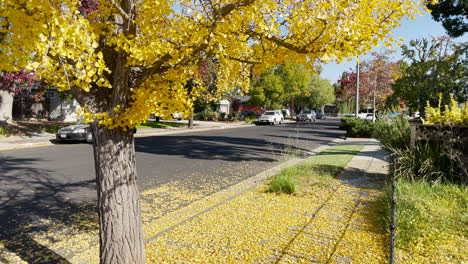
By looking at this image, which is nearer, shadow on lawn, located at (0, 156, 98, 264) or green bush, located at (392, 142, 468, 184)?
shadow on lawn, located at (0, 156, 98, 264)

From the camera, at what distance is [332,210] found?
19.0 ft

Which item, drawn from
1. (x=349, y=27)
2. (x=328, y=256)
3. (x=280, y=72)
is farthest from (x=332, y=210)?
(x=280, y=72)

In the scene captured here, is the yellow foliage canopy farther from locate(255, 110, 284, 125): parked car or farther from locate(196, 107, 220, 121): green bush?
locate(196, 107, 220, 121): green bush

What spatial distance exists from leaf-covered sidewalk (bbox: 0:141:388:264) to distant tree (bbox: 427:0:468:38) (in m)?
9.43

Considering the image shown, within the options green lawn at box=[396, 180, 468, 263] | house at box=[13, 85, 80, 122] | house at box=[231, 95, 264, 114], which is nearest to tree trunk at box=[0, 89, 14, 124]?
house at box=[13, 85, 80, 122]

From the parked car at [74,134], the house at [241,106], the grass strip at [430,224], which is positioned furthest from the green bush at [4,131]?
the house at [241,106]

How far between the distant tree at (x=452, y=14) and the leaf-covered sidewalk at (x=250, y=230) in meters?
9.43

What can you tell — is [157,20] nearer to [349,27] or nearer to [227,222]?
[349,27]

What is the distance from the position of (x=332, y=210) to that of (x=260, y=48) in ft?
10.1

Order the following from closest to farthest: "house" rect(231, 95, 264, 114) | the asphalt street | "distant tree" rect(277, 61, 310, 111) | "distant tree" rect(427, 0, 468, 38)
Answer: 1. the asphalt street
2. "distant tree" rect(427, 0, 468, 38)
3. "distant tree" rect(277, 61, 310, 111)
4. "house" rect(231, 95, 264, 114)

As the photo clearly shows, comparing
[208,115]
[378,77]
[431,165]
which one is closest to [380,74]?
[378,77]

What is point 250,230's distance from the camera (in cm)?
485

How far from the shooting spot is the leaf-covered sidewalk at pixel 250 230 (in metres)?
4.07

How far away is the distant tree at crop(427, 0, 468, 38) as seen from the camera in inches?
492
